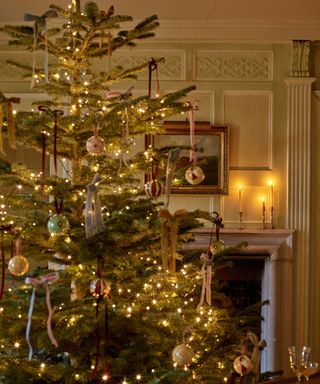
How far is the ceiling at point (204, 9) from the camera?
18.8 feet

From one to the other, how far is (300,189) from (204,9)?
1786 mm

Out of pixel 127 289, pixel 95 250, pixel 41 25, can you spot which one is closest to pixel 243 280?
pixel 127 289

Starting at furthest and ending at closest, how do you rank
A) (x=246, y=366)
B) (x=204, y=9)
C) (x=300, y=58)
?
(x=300, y=58)
(x=204, y=9)
(x=246, y=366)

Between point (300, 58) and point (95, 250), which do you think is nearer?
point (95, 250)

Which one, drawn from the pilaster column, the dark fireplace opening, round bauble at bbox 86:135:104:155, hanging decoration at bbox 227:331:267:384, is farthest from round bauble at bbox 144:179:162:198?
the dark fireplace opening

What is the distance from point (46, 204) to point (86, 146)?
0.32 meters

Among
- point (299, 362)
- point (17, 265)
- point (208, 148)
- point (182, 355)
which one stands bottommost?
point (299, 362)

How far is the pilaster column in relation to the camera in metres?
6.10

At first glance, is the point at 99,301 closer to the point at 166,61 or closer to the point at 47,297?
the point at 47,297

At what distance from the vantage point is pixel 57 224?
2.76 meters

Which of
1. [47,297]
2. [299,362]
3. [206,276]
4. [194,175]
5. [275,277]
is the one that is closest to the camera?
[47,297]

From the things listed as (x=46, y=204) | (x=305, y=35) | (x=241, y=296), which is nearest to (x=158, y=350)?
(x=46, y=204)

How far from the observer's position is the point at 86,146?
3018 millimetres

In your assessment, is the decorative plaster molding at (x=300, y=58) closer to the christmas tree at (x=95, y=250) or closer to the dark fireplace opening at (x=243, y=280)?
the dark fireplace opening at (x=243, y=280)
